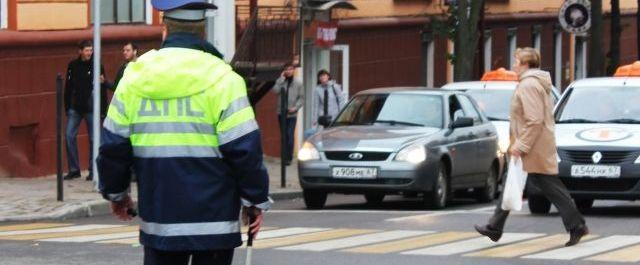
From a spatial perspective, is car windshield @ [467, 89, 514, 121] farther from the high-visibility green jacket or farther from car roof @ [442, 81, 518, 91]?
the high-visibility green jacket

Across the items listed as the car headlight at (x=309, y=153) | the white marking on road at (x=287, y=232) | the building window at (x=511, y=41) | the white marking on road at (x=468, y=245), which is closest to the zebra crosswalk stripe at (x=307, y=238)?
the white marking on road at (x=287, y=232)

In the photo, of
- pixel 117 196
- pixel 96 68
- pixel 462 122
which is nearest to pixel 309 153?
pixel 462 122

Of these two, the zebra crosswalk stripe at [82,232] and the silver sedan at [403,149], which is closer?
the zebra crosswalk stripe at [82,232]

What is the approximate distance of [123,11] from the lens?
955 inches

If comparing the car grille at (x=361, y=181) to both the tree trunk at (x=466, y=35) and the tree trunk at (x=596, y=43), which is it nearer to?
the tree trunk at (x=466, y=35)

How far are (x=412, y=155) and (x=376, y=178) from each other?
1.57 ft

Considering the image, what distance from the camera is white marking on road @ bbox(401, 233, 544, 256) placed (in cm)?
1293

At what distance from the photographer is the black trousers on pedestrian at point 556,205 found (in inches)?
531

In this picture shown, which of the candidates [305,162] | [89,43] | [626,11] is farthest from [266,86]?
[626,11]

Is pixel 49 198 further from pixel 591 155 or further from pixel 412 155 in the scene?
pixel 591 155

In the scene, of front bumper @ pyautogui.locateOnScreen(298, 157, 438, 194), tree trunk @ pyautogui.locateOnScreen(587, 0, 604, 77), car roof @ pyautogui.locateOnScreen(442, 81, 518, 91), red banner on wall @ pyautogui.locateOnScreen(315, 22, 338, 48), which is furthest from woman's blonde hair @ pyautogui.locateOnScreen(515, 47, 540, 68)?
tree trunk @ pyautogui.locateOnScreen(587, 0, 604, 77)

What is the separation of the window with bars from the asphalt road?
22.0 feet

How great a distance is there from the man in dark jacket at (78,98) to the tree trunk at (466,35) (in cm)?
1079

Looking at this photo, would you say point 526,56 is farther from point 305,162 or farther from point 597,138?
point 305,162
